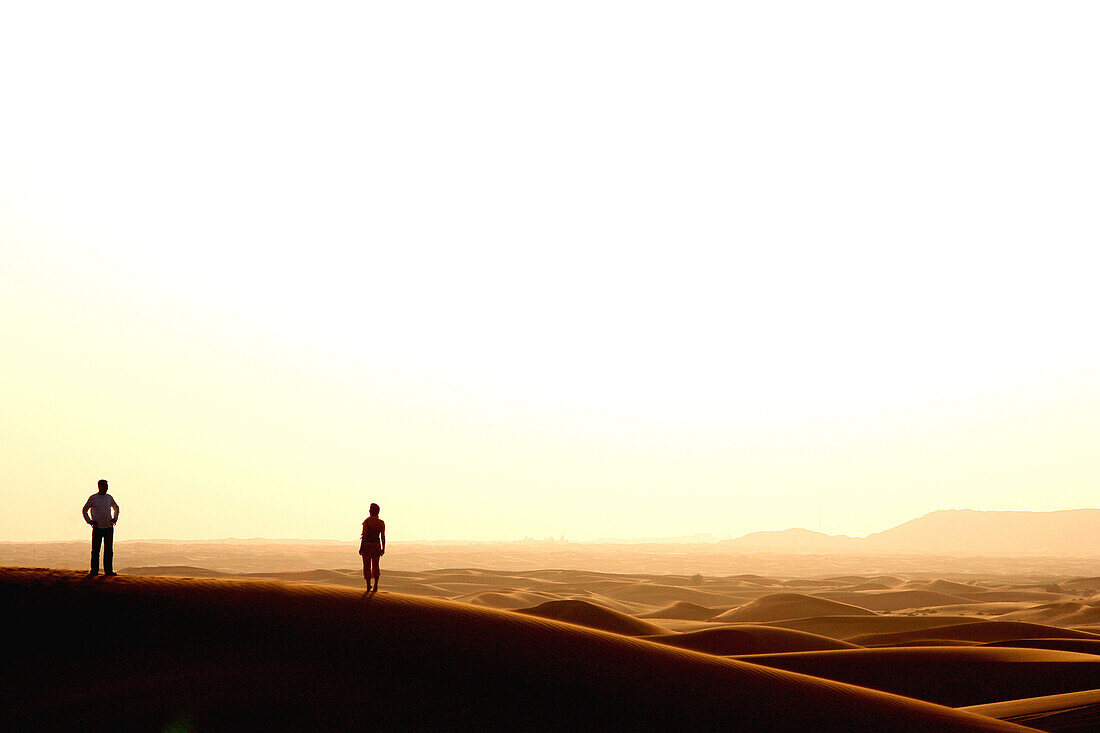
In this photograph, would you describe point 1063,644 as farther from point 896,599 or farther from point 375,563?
point 896,599

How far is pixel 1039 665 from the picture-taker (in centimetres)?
1775

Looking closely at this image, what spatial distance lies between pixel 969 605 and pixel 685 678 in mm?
37662

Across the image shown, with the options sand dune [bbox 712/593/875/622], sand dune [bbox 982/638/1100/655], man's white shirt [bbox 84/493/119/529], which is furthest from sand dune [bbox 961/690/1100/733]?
sand dune [bbox 712/593/875/622]

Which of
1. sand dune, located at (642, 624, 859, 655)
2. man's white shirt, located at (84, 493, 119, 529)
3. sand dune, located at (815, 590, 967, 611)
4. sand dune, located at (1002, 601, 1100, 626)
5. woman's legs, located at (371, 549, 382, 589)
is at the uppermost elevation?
man's white shirt, located at (84, 493, 119, 529)

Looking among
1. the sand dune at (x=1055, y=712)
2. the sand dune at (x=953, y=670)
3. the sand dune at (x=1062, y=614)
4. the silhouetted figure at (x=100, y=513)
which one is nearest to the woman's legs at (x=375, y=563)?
the silhouetted figure at (x=100, y=513)

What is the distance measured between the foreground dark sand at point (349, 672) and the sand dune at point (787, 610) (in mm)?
24619

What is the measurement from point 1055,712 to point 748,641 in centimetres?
1045

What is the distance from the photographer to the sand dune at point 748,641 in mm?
22500

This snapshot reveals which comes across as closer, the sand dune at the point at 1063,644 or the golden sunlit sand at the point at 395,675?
the golden sunlit sand at the point at 395,675

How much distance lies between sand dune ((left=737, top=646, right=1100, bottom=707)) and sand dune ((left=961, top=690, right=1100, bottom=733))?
5.29ft

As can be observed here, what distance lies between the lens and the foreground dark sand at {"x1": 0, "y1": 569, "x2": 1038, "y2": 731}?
9.99m

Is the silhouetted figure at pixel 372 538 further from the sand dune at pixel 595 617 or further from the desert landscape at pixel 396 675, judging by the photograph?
the sand dune at pixel 595 617

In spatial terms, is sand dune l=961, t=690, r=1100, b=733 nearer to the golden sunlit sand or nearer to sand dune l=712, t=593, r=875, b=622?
the golden sunlit sand

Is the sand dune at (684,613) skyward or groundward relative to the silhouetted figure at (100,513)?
groundward
